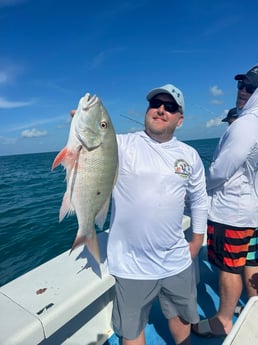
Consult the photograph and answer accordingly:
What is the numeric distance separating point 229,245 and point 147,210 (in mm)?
879

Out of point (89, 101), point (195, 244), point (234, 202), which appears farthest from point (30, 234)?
point (89, 101)

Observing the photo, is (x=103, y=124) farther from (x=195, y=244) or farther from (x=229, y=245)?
(x=229, y=245)

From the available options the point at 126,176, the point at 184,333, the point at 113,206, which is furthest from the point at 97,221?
the point at 184,333

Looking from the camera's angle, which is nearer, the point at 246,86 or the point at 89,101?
the point at 89,101

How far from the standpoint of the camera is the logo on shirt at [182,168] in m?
1.77

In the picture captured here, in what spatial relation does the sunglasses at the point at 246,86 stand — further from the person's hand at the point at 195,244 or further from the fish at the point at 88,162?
the fish at the point at 88,162

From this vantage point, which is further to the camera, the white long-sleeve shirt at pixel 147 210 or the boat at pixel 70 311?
the white long-sleeve shirt at pixel 147 210

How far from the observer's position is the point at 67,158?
1391 millimetres

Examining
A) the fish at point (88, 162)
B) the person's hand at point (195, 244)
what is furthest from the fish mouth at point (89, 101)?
the person's hand at point (195, 244)

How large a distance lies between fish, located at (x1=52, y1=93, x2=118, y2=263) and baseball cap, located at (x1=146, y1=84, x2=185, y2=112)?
49 cm

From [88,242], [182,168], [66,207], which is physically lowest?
[88,242]

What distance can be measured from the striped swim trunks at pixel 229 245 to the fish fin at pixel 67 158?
52.3 inches

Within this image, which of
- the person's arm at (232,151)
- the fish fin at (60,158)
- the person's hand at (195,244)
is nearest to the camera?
the fish fin at (60,158)

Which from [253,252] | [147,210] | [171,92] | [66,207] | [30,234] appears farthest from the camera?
[30,234]
